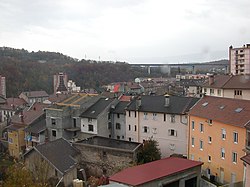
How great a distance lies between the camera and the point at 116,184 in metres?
22.0

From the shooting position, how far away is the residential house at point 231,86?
46.2 m

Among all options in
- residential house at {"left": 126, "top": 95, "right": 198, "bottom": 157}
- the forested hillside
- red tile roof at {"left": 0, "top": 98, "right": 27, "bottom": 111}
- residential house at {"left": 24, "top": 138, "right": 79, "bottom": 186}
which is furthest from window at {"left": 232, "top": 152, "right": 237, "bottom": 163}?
the forested hillside

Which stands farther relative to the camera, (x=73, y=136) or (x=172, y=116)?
(x=73, y=136)

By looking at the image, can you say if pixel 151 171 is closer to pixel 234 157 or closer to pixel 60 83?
pixel 234 157

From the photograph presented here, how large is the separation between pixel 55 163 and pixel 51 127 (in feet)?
A: 46.3

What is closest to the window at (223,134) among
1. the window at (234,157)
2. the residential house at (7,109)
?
the window at (234,157)

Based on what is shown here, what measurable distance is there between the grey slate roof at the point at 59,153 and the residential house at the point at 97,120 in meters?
8.02

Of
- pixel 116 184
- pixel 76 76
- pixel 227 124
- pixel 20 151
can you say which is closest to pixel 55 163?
pixel 116 184

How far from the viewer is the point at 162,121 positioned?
36.9 m

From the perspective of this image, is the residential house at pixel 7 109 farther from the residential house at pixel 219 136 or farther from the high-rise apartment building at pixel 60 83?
the residential house at pixel 219 136

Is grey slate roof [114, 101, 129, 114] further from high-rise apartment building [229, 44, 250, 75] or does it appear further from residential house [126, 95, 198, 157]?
high-rise apartment building [229, 44, 250, 75]

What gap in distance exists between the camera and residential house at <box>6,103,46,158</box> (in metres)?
46.2

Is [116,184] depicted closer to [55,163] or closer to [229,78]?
[55,163]

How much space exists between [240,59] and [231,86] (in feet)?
148
